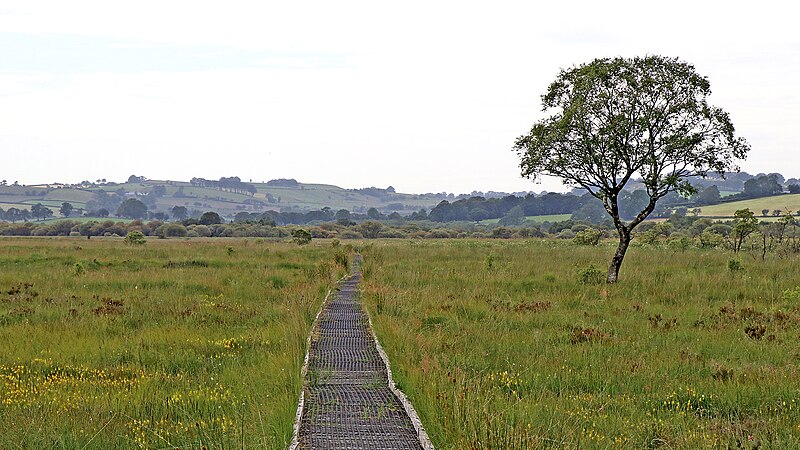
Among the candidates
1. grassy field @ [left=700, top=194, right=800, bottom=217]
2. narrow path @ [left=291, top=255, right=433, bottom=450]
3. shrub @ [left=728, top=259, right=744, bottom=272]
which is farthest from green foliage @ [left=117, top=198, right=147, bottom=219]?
narrow path @ [left=291, top=255, right=433, bottom=450]

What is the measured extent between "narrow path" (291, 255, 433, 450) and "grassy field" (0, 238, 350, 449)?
328 millimetres

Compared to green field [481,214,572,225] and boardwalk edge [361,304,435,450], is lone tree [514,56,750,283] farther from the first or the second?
green field [481,214,572,225]

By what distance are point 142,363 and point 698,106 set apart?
18612 mm

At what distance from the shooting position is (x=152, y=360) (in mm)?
10938

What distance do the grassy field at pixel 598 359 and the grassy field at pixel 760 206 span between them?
90520 millimetres

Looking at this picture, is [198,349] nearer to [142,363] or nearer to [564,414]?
[142,363]

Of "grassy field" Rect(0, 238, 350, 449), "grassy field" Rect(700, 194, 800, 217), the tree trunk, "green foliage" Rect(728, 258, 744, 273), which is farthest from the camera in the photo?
"grassy field" Rect(700, 194, 800, 217)

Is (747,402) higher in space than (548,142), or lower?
lower

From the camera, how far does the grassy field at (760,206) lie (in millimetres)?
100863

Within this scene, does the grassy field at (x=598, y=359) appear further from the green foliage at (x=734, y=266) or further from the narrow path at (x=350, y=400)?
the green foliage at (x=734, y=266)

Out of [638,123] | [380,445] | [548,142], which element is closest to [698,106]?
[638,123]

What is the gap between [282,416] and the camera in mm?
7023

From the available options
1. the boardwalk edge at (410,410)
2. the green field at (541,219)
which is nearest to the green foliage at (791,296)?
the boardwalk edge at (410,410)

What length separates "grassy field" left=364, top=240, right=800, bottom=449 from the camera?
6934 mm
